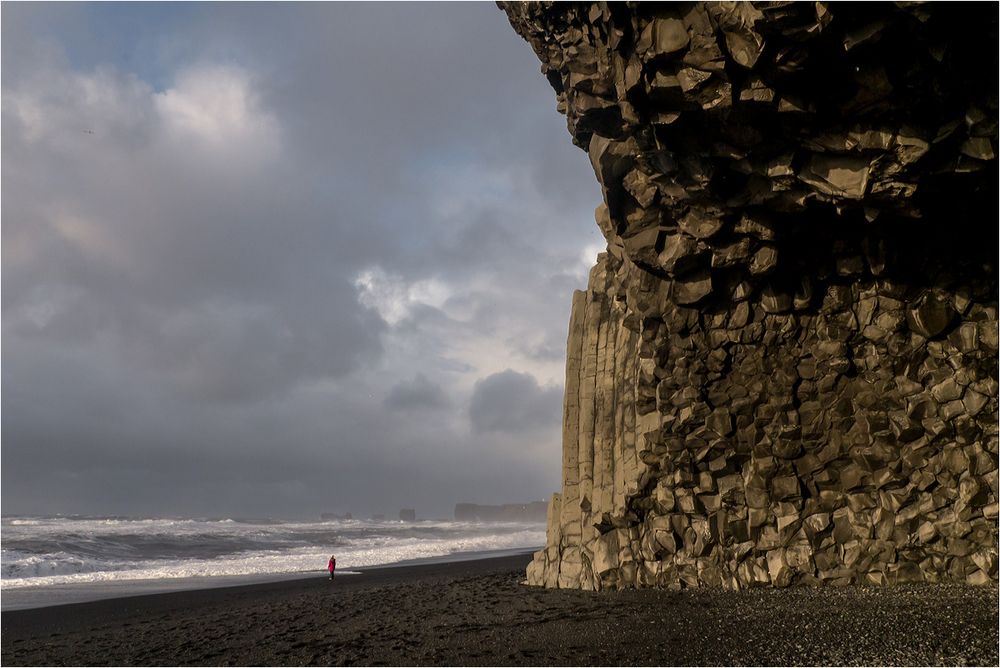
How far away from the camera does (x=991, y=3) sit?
8.41 meters

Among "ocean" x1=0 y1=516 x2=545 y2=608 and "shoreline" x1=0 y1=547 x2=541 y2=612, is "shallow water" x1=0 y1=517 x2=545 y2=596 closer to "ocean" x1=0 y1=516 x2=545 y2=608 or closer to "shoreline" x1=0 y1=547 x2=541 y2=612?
"ocean" x1=0 y1=516 x2=545 y2=608

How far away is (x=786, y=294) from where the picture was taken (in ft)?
43.9

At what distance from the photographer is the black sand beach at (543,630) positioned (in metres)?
8.07

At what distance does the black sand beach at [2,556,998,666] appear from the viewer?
8070 millimetres

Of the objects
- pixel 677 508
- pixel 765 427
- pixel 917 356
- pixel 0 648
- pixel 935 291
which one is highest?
pixel 935 291

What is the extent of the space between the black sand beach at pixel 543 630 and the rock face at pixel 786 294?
1307 millimetres

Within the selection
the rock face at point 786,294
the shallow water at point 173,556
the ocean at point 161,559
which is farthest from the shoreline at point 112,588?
the rock face at point 786,294

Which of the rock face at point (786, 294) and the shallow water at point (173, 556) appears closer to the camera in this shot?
the rock face at point (786, 294)

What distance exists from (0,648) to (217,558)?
22897mm

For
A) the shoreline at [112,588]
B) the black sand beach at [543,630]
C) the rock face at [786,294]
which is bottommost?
the shoreline at [112,588]

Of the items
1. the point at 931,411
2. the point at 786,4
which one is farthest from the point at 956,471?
the point at 786,4

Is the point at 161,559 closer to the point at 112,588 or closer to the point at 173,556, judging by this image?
the point at 173,556

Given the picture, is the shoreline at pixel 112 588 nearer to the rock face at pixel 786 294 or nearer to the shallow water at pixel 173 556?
the shallow water at pixel 173 556

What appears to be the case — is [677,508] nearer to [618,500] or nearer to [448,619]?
[618,500]
